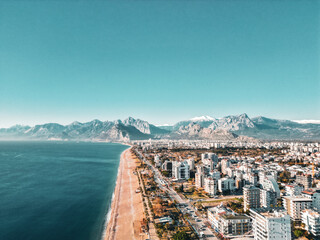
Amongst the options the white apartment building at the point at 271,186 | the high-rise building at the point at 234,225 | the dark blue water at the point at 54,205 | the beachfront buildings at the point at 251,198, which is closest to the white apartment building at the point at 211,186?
the beachfront buildings at the point at 251,198

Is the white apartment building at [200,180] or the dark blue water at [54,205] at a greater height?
the white apartment building at [200,180]

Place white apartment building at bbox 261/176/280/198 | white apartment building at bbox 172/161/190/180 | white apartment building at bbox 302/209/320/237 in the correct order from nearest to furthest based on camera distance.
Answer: white apartment building at bbox 302/209/320/237, white apartment building at bbox 261/176/280/198, white apartment building at bbox 172/161/190/180

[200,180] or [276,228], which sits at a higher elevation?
[276,228]

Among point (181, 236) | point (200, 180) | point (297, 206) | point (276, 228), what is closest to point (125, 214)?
point (181, 236)

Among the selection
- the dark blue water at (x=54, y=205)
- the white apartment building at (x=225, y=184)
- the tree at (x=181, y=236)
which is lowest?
the dark blue water at (x=54, y=205)

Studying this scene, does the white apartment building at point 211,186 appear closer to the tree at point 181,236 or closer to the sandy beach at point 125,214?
the sandy beach at point 125,214

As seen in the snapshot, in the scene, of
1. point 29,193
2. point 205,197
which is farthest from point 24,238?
point 205,197

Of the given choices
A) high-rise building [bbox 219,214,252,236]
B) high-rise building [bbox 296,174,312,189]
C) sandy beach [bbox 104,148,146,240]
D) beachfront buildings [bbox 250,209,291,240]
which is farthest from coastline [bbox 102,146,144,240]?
high-rise building [bbox 296,174,312,189]

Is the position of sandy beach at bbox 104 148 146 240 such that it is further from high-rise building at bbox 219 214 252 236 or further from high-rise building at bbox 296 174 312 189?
high-rise building at bbox 296 174 312 189

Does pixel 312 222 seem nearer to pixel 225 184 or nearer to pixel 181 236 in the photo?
pixel 181 236
